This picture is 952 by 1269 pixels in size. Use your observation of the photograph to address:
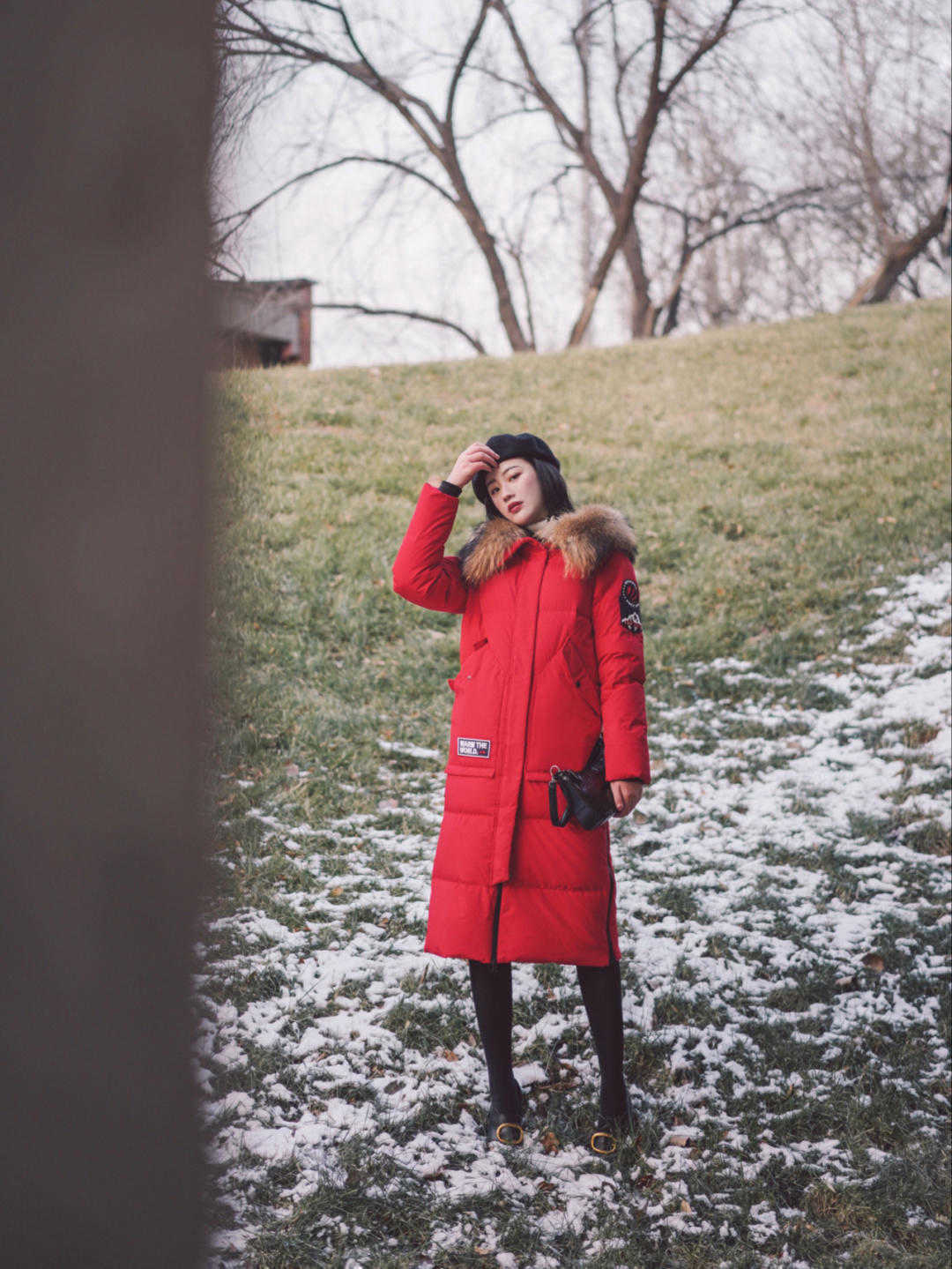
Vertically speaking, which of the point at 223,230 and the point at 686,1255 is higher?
the point at 223,230

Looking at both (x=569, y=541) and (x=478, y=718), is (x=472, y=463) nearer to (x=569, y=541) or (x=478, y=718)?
(x=569, y=541)

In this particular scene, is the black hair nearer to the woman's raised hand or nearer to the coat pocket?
the woman's raised hand

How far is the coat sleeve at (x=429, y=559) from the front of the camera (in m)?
2.48

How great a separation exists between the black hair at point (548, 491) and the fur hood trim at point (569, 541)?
79 millimetres

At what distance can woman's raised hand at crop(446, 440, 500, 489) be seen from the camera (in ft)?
8.11

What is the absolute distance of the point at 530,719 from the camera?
94.6 inches

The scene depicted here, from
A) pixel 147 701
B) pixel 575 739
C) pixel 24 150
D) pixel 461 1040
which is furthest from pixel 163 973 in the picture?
pixel 461 1040

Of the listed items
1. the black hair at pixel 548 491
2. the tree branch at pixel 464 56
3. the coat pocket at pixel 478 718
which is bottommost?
the coat pocket at pixel 478 718

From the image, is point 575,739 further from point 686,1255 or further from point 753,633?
point 753,633

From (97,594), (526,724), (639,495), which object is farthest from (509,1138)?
(639,495)

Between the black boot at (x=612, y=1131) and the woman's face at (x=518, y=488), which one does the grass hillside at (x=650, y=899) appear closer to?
the black boot at (x=612, y=1131)

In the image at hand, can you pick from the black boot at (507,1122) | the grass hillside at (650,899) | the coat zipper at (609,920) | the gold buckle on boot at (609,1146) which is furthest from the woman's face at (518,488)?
the gold buckle on boot at (609,1146)

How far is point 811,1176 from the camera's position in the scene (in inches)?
103

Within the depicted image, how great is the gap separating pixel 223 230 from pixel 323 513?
7441 mm
